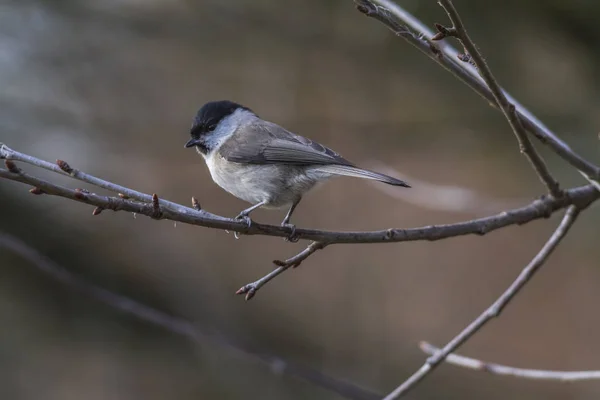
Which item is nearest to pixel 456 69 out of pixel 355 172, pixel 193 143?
pixel 355 172

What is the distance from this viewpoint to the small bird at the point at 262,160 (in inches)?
114

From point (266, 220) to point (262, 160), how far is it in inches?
83.4

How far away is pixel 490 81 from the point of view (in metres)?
1.67

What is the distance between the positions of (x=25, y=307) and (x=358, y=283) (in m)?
2.56

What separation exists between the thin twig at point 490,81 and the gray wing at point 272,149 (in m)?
1.05

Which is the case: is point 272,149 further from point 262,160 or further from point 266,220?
point 266,220

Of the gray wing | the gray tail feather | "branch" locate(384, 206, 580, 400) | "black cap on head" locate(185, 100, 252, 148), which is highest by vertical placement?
"black cap on head" locate(185, 100, 252, 148)

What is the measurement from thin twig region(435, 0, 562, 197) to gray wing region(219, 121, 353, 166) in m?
1.05

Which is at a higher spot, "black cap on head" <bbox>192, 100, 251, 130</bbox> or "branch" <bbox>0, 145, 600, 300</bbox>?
"black cap on head" <bbox>192, 100, 251, 130</bbox>

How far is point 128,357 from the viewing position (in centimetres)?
502

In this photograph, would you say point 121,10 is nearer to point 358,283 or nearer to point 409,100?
point 409,100

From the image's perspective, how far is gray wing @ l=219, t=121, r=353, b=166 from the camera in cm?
289

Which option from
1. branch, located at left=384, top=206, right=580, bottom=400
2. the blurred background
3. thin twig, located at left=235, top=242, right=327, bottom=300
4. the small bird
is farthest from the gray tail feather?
the blurred background

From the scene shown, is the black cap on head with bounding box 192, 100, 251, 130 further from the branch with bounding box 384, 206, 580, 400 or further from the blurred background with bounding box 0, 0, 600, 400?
the branch with bounding box 384, 206, 580, 400
